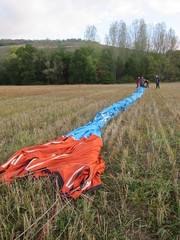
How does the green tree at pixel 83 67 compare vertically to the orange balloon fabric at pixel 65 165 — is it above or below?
above

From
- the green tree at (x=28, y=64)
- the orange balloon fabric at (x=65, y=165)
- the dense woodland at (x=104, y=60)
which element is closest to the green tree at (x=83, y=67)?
the dense woodland at (x=104, y=60)

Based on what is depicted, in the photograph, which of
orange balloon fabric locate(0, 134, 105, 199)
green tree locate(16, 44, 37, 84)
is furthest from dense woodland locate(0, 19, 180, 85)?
orange balloon fabric locate(0, 134, 105, 199)

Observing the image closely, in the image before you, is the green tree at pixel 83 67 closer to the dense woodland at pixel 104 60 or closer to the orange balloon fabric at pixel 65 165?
the dense woodland at pixel 104 60

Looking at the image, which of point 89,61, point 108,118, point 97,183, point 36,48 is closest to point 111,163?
point 97,183

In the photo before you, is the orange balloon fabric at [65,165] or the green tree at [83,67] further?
the green tree at [83,67]

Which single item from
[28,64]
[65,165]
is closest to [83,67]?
[28,64]

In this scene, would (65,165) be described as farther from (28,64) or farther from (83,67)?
(28,64)

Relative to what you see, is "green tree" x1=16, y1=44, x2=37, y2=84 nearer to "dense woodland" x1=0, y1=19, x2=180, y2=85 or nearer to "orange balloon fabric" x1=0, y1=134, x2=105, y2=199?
"dense woodland" x1=0, y1=19, x2=180, y2=85

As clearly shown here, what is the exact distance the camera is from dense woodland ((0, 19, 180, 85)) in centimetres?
4184

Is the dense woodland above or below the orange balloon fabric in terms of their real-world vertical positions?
above

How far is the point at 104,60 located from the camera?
43.8m

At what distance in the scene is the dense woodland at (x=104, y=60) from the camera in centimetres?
4184

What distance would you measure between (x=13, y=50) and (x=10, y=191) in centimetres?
5844

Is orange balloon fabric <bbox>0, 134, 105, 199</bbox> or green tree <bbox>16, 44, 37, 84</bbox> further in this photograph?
green tree <bbox>16, 44, 37, 84</bbox>
